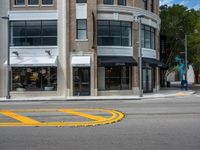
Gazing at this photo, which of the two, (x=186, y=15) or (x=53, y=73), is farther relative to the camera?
(x=186, y=15)

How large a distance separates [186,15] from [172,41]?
12.4 feet

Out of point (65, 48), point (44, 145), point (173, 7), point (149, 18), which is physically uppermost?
point (173, 7)

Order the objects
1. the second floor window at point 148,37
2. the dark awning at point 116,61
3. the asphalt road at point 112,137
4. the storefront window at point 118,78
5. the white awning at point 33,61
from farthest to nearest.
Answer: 1. the second floor window at point 148,37
2. the storefront window at point 118,78
3. the dark awning at point 116,61
4. the white awning at point 33,61
5. the asphalt road at point 112,137

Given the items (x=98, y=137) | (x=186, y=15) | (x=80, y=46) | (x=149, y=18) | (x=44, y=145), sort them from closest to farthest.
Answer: (x=44, y=145) < (x=98, y=137) < (x=80, y=46) < (x=149, y=18) < (x=186, y=15)

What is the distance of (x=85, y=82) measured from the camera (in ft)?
120

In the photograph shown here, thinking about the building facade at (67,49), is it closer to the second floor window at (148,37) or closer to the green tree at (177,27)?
the second floor window at (148,37)

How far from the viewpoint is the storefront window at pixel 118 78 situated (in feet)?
123

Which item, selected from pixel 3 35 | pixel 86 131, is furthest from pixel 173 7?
pixel 86 131

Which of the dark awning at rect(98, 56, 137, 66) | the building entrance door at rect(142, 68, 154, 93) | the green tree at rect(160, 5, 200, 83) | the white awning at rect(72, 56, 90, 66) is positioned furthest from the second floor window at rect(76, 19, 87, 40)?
the green tree at rect(160, 5, 200, 83)

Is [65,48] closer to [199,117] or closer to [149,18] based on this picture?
[149,18]

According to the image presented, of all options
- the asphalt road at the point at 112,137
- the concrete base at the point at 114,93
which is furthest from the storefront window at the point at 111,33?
the asphalt road at the point at 112,137

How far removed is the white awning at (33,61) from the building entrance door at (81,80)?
2.16m

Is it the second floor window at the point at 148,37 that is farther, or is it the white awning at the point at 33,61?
the second floor window at the point at 148,37

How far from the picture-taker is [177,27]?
52688 millimetres
